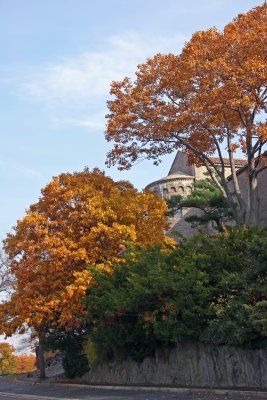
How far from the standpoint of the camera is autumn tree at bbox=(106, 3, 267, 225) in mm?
20500

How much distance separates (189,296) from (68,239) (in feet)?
31.9

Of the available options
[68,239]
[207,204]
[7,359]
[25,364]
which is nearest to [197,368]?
[68,239]

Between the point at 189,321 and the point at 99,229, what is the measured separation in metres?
8.91

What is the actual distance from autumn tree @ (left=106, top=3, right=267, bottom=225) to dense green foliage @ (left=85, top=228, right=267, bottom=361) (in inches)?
202

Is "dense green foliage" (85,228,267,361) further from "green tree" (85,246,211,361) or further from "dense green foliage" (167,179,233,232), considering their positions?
"dense green foliage" (167,179,233,232)

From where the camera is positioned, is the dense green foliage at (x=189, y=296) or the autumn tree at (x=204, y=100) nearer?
the dense green foliage at (x=189, y=296)

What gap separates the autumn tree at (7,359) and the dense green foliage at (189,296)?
157 ft

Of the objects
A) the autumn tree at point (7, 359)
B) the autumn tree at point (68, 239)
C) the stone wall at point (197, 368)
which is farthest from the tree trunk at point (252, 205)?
the autumn tree at point (7, 359)

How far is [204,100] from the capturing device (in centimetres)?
2112

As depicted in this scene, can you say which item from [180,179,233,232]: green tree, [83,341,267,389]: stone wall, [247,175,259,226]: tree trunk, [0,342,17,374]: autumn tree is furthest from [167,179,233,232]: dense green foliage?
[0,342,17,374]: autumn tree

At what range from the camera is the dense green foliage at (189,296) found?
14883 mm

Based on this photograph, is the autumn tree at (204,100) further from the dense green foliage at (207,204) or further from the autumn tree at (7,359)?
the autumn tree at (7,359)

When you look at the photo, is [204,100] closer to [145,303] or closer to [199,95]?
[199,95]

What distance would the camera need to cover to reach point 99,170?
→ 28391 mm
